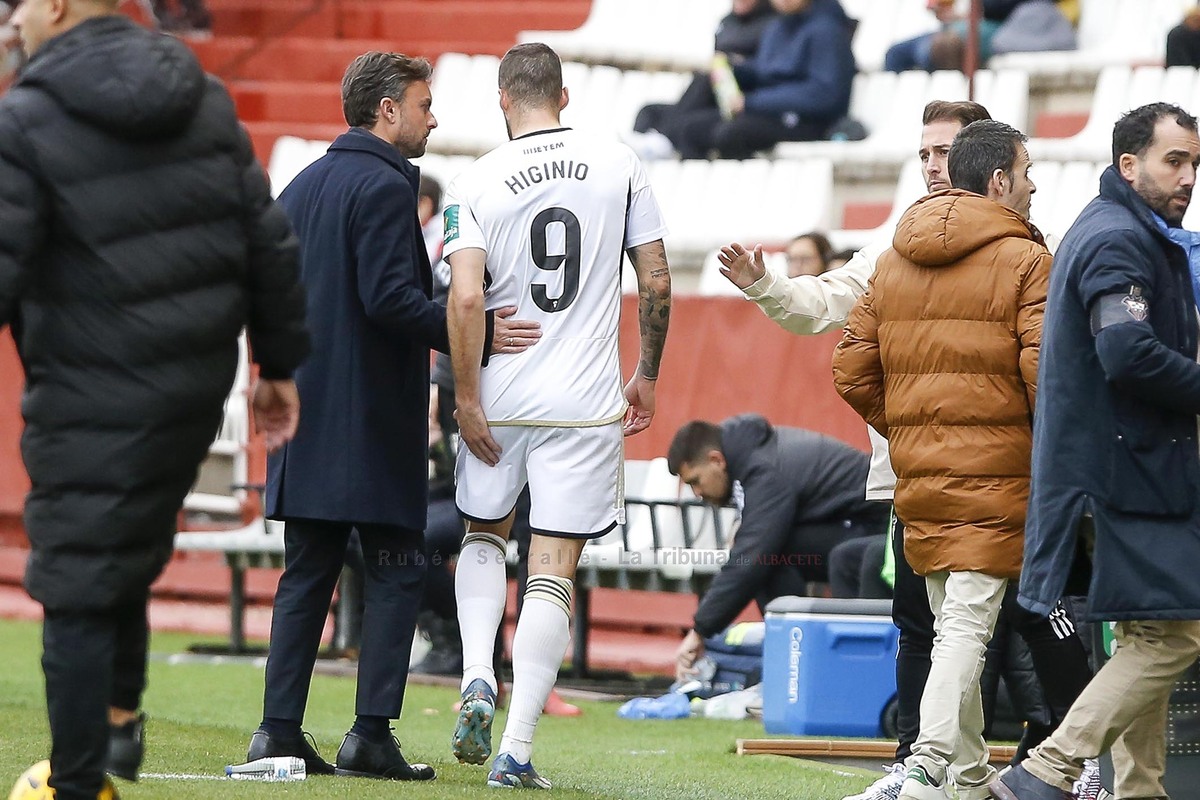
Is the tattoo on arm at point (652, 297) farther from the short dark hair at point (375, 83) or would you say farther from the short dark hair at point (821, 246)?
the short dark hair at point (821, 246)

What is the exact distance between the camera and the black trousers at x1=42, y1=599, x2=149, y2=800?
3.93 metres

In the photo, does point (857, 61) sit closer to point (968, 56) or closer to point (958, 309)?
point (968, 56)

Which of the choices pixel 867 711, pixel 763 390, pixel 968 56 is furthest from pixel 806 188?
pixel 867 711

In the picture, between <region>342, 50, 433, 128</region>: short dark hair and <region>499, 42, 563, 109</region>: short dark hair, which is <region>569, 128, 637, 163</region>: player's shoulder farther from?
<region>342, 50, 433, 128</region>: short dark hair

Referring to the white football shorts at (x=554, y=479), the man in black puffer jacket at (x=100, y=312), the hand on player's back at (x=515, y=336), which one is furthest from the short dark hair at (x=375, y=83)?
the man in black puffer jacket at (x=100, y=312)

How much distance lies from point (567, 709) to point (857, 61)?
265 inches

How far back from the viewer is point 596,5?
1552cm

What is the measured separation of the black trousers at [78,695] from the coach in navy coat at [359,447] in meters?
1.38

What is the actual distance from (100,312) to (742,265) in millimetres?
2206

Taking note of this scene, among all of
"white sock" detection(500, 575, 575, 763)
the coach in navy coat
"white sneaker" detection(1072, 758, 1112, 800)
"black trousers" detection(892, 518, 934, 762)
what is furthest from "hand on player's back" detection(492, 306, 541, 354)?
"white sneaker" detection(1072, 758, 1112, 800)

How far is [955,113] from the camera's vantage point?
582 cm

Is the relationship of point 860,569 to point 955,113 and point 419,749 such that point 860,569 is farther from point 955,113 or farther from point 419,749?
point 955,113

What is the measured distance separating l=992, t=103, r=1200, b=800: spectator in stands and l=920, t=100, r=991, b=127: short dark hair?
35.1 inches

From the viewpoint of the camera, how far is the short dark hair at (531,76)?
553 centimetres
